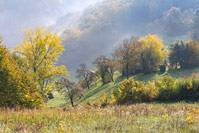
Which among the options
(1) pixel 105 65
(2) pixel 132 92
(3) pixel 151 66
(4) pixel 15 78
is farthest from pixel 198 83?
(1) pixel 105 65

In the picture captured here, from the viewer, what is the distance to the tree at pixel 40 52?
78.2ft

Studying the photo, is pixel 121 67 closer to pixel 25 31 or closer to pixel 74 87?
pixel 74 87

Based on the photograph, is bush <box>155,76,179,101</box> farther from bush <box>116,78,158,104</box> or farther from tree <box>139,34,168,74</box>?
tree <box>139,34,168,74</box>

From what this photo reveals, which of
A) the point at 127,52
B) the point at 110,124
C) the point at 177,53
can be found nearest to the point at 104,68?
the point at 127,52

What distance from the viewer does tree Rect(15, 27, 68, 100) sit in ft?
78.2

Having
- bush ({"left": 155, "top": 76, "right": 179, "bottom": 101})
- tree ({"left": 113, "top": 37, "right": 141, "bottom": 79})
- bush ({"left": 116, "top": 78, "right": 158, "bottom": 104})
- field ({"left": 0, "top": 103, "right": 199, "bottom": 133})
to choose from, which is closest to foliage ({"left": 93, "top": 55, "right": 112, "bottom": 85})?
tree ({"left": 113, "top": 37, "right": 141, "bottom": 79})

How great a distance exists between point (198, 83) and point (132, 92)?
6146mm

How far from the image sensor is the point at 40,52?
2414 cm

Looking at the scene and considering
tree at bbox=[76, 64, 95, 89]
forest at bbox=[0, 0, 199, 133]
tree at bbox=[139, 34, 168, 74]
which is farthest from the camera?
tree at bbox=[76, 64, 95, 89]

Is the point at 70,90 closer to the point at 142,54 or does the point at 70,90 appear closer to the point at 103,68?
the point at 103,68

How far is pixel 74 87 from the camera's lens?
1618 inches

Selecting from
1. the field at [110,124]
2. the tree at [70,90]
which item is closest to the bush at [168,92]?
the field at [110,124]

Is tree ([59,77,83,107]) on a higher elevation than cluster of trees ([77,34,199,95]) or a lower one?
lower

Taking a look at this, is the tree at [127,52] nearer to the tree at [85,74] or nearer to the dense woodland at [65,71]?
the dense woodland at [65,71]
